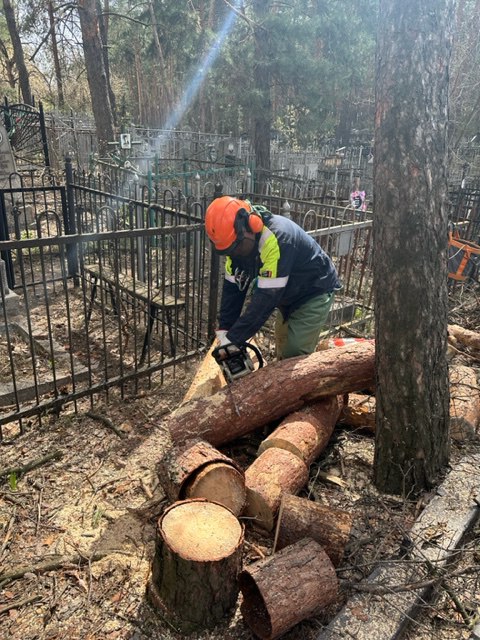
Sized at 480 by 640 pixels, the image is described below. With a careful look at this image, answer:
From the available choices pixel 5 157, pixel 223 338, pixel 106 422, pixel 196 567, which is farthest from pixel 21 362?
pixel 5 157

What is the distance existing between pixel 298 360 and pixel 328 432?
1.92 ft

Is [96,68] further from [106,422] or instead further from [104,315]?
[106,422]

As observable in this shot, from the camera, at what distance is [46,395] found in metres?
4.36

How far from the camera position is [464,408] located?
12.1 feet

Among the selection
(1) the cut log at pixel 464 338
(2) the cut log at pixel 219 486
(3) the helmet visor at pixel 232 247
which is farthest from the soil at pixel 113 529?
(1) the cut log at pixel 464 338

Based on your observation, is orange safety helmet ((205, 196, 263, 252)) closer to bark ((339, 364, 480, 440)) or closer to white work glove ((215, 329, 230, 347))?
white work glove ((215, 329, 230, 347))

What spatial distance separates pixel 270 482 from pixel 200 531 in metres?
0.68

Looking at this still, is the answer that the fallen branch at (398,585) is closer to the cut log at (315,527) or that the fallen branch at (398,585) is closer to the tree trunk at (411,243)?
the cut log at (315,527)

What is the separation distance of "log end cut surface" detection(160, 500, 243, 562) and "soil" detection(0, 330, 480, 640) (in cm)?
45

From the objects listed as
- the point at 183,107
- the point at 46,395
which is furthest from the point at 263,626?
the point at 183,107

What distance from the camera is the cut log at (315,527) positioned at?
2.52 meters

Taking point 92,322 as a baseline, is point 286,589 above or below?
above

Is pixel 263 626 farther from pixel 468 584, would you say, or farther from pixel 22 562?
pixel 22 562

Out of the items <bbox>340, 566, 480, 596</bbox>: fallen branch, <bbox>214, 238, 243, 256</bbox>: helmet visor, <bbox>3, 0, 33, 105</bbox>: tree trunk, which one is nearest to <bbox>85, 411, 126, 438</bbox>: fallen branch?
<bbox>214, 238, 243, 256</bbox>: helmet visor
